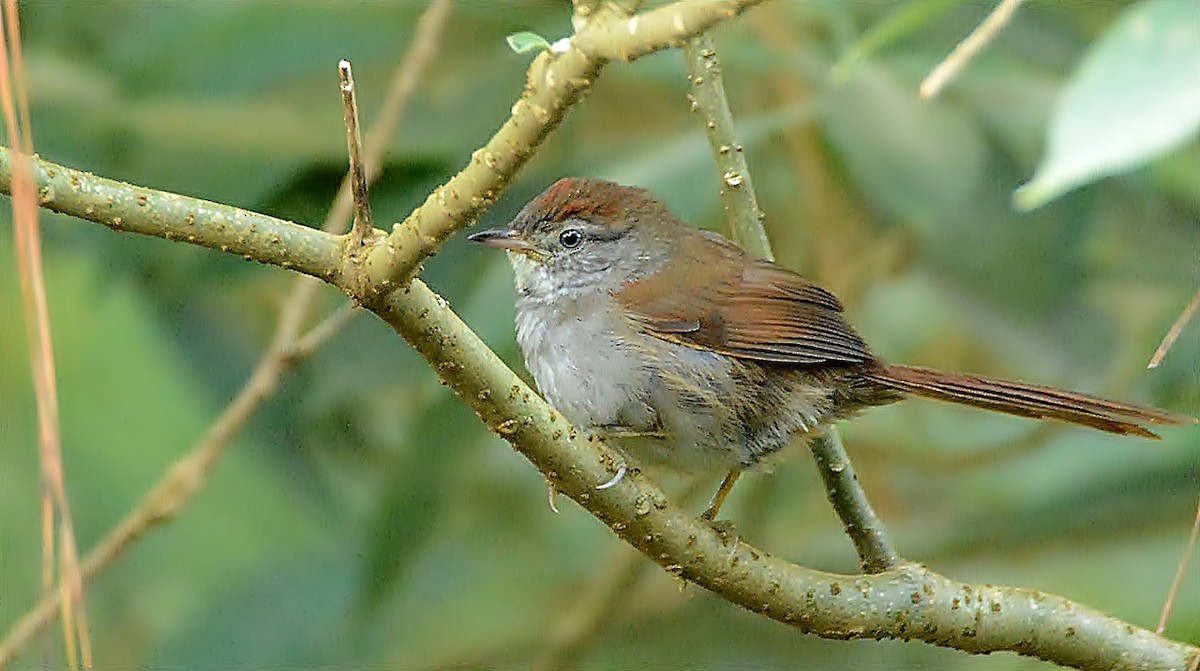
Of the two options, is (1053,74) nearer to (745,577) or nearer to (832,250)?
(832,250)

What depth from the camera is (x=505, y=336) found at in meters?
3.25

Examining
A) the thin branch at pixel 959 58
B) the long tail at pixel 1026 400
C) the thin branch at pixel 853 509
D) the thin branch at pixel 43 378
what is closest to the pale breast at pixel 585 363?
the thin branch at pixel 853 509

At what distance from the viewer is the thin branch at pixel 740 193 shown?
8.50 feet

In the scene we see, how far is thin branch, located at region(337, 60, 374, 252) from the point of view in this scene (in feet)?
5.14

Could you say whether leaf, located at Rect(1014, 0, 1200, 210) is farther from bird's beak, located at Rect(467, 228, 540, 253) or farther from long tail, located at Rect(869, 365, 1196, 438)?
bird's beak, located at Rect(467, 228, 540, 253)

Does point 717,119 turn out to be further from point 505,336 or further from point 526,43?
point 526,43

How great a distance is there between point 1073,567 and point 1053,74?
1.19 m

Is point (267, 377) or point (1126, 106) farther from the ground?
point (267, 377)

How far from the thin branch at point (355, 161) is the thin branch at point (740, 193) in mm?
1031

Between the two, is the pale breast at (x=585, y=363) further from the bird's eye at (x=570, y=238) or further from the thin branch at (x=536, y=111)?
the thin branch at (x=536, y=111)

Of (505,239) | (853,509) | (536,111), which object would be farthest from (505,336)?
(536,111)

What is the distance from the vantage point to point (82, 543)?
360 centimetres

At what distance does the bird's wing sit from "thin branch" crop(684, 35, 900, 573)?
0.24 metres

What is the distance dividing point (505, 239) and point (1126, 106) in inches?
94.2
